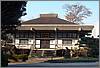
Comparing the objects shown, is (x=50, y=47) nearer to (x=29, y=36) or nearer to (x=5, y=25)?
(x=29, y=36)

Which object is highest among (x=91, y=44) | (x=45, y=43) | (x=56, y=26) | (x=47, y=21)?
(x=47, y=21)

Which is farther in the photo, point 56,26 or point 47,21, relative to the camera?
point 47,21

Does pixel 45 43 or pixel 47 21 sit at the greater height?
pixel 47 21

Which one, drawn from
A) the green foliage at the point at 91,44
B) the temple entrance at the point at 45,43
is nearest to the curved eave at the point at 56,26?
the temple entrance at the point at 45,43

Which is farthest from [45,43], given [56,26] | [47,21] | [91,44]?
[91,44]

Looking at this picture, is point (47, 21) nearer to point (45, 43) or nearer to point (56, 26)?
point (45, 43)

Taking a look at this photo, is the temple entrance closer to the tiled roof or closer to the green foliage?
the tiled roof

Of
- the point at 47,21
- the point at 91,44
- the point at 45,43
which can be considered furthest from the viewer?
the point at 47,21

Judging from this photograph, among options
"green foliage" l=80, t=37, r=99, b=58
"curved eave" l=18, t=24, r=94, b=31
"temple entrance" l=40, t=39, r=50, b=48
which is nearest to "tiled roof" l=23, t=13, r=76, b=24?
"curved eave" l=18, t=24, r=94, b=31

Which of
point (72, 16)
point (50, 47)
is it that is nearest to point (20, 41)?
point (50, 47)

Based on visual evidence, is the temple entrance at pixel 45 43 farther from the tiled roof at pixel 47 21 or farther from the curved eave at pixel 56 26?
the tiled roof at pixel 47 21

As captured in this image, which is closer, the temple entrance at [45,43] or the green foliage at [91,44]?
the green foliage at [91,44]

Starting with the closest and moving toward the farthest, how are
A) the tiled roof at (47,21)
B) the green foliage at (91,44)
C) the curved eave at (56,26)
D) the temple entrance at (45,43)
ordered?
the green foliage at (91,44)
the curved eave at (56,26)
the temple entrance at (45,43)
the tiled roof at (47,21)

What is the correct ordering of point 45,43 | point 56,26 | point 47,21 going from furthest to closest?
point 47,21 → point 45,43 → point 56,26
